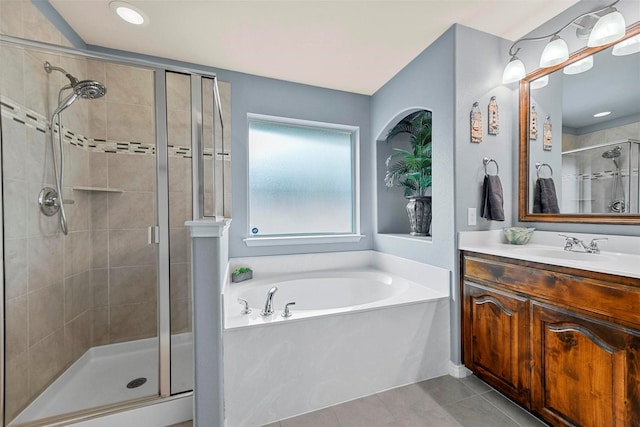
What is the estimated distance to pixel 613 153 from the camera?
5.07 feet

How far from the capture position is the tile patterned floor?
1.41m

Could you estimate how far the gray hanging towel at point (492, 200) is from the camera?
183cm

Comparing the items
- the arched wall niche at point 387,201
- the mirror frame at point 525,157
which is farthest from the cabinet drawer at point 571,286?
the arched wall niche at point 387,201

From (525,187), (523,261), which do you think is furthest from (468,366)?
(525,187)

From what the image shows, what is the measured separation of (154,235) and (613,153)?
2.72m

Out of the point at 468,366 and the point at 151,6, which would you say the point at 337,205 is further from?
the point at 151,6

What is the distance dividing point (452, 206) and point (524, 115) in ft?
2.87

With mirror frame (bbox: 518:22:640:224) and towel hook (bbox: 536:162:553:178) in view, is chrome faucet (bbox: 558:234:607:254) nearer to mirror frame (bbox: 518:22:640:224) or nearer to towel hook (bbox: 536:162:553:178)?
mirror frame (bbox: 518:22:640:224)

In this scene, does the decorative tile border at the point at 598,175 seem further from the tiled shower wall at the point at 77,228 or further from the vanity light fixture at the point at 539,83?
the tiled shower wall at the point at 77,228

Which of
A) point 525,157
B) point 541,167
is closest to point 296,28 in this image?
point 525,157

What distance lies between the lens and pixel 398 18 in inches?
69.0

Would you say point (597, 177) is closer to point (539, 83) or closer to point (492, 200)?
point (492, 200)

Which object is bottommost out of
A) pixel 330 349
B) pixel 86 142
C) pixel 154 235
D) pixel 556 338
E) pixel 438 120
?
pixel 330 349

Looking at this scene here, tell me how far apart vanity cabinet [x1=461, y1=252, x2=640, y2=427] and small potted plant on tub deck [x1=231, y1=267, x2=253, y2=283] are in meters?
1.70
